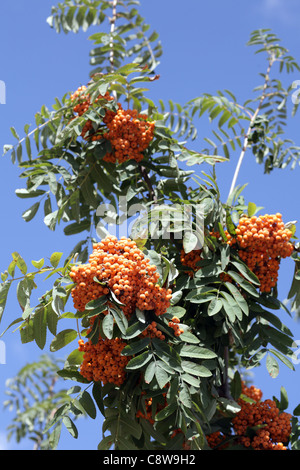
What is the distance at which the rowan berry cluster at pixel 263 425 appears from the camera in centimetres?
349

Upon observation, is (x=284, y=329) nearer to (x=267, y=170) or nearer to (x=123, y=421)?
(x=123, y=421)

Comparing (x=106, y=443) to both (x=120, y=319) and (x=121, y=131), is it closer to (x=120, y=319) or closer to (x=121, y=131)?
(x=120, y=319)

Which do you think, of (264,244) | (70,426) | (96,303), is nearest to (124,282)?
(96,303)

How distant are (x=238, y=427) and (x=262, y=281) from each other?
0.92m

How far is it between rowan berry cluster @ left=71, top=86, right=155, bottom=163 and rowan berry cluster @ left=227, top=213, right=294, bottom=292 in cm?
95

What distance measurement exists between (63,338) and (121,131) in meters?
1.50

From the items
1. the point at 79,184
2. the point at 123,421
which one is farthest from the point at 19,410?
the point at 123,421

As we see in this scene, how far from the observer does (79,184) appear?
4133 millimetres

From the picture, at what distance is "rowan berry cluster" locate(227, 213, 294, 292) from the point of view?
3.46 metres

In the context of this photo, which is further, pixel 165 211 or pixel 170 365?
pixel 165 211

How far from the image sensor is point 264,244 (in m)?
3.47

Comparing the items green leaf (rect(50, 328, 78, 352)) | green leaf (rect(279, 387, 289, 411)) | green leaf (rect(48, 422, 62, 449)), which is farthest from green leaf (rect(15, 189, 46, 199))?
green leaf (rect(279, 387, 289, 411))

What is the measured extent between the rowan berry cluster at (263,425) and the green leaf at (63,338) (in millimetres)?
1175

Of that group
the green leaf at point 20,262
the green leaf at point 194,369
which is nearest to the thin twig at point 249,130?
the green leaf at point 194,369
